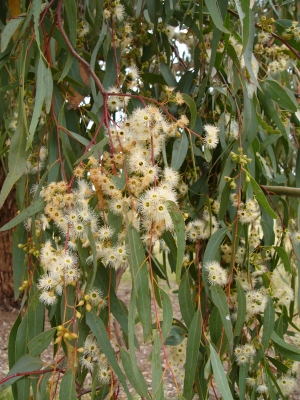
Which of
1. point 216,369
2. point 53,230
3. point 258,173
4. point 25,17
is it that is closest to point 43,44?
point 25,17

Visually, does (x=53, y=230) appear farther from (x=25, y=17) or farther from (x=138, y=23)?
(x=138, y=23)

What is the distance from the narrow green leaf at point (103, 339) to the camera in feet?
3.07

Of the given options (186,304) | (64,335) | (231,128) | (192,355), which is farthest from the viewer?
(231,128)

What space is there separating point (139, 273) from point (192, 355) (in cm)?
28

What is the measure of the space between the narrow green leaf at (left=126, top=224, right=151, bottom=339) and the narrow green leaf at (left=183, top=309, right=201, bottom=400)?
0.66 ft

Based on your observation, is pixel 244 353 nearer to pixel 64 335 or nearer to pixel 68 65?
pixel 64 335

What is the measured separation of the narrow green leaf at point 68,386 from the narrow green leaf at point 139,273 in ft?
0.53

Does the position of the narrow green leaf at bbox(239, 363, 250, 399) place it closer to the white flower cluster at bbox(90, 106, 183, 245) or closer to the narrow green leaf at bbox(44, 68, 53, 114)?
the white flower cluster at bbox(90, 106, 183, 245)

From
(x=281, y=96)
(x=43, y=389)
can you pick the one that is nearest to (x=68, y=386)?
(x=43, y=389)

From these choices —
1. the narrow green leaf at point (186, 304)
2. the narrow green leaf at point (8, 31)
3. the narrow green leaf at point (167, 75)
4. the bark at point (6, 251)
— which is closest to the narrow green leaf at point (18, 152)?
the narrow green leaf at point (8, 31)

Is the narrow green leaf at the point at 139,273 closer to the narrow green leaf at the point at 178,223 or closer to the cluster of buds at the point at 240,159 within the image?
the narrow green leaf at the point at 178,223

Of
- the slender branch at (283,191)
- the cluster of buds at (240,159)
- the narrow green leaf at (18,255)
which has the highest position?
the cluster of buds at (240,159)

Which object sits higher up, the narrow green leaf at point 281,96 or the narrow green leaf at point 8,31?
the narrow green leaf at point 8,31

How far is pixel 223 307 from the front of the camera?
42.3 inches
